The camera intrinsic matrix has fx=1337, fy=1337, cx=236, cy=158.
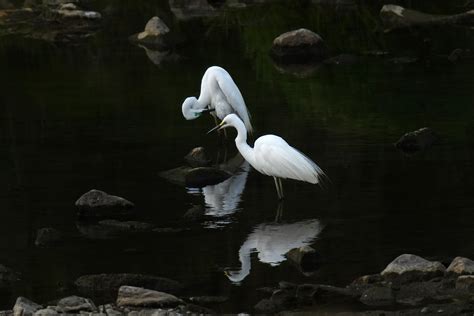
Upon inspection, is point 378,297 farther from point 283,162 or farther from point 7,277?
point 283,162

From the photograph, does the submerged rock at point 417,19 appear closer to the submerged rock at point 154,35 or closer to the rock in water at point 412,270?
the submerged rock at point 154,35

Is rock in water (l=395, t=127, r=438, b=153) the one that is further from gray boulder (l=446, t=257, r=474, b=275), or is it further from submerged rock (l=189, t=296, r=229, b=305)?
submerged rock (l=189, t=296, r=229, b=305)

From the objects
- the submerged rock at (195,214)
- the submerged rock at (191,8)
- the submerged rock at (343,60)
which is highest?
the submerged rock at (191,8)

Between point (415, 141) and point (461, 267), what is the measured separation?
588 cm

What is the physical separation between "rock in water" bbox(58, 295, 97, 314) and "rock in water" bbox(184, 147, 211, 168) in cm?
599

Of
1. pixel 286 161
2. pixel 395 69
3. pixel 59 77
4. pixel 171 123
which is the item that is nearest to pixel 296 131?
pixel 171 123

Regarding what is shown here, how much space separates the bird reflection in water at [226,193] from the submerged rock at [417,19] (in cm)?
1201

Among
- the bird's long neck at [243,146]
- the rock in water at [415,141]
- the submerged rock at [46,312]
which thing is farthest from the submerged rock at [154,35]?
the submerged rock at [46,312]

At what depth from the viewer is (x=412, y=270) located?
10.9 m

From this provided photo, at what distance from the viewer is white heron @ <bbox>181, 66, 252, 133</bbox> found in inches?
696

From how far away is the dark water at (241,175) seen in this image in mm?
12156

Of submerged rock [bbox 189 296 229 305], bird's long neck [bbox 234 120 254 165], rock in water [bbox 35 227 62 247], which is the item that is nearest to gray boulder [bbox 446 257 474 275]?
submerged rock [bbox 189 296 229 305]

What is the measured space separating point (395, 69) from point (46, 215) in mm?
10683

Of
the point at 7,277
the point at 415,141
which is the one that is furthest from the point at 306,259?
the point at 415,141
